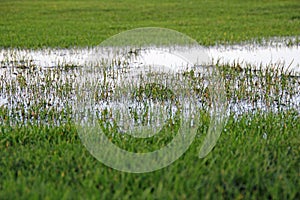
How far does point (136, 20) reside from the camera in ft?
55.9

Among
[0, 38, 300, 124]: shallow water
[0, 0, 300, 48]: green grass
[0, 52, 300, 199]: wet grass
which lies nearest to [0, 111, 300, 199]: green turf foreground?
[0, 52, 300, 199]: wet grass

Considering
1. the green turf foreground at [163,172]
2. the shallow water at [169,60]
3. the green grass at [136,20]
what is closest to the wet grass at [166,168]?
the green turf foreground at [163,172]

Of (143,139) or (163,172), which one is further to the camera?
(143,139)

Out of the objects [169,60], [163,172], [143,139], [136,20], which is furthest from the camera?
[136,20]

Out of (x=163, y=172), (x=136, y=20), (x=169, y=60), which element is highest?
(x=136, y=20)

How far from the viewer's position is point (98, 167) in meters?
3.53

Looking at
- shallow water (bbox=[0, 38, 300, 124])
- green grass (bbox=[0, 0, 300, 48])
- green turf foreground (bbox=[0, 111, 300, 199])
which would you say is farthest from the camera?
green grass (bbox=[0, 0, 300, 48])

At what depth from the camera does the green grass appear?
12.5m

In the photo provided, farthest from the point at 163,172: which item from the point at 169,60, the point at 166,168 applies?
the point at 169,60

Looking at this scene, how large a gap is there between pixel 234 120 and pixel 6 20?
14089mm

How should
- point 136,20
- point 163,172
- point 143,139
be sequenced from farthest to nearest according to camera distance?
point 136,20, point 143,139, point 163,172

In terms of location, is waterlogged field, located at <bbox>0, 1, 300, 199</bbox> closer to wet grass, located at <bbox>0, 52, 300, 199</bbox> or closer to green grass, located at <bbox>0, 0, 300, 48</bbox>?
wet grass, located at <bbox>0, 52, 300, 199</bbox>

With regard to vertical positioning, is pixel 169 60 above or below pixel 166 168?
above

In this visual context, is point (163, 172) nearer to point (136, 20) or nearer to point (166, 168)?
point (166, 168)
